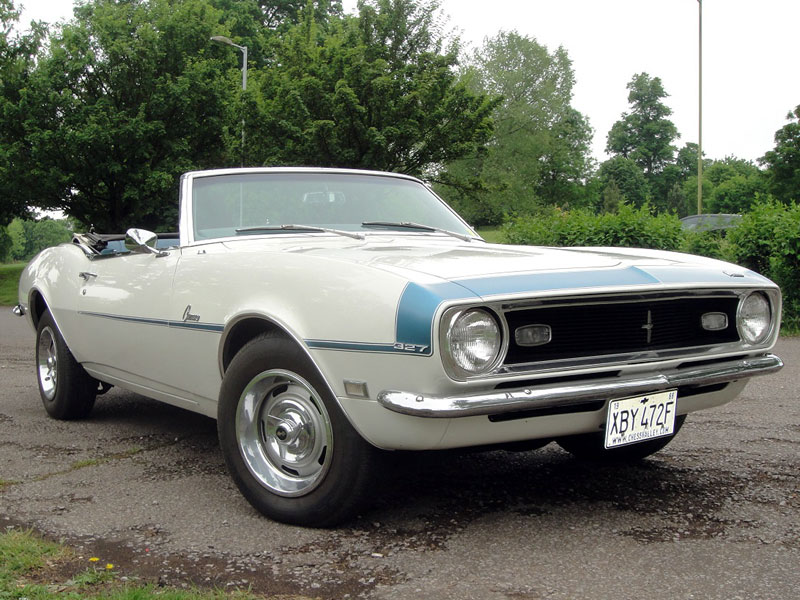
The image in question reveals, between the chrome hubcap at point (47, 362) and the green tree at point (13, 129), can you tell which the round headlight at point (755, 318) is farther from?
the green tree at point (13, 129)

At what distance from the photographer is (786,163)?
41594mm

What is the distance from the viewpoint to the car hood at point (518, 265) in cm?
293

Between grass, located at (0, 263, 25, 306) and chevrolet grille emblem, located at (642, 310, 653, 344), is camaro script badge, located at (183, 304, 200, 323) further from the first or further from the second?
grass, located at (0, 263, 25, 306)

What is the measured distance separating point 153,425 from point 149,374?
112cm

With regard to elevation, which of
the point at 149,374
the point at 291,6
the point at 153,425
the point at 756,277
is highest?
the point at 291,6

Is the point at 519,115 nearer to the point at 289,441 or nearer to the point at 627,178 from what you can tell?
the point at 627,178

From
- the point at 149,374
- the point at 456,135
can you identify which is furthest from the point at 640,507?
the point at 456,135

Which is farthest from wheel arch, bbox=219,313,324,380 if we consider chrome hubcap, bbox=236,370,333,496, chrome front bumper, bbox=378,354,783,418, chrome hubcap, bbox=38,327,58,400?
chrome hubcap, bbox=38,327,58,400

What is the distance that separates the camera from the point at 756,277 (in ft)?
11.8

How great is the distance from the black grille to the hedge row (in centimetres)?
785

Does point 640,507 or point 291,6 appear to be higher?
point 291,6

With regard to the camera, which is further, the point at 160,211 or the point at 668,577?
the point at 160,211

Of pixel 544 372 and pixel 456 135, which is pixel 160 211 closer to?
pixel 456 135

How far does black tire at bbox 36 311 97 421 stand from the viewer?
17.3 feet
